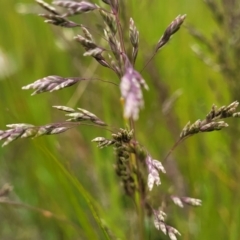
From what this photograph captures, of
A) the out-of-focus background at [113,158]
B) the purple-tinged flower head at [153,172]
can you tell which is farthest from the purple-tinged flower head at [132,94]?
the out-of-focus background at [113,158]

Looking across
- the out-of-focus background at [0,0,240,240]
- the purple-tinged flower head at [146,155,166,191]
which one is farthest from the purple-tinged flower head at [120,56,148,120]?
the out-of-focus background at [0,0,240,240]

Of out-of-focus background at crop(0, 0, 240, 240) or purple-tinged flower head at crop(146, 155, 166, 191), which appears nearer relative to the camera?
purple-tinged flower head at crop(146, 155, 166, 191)

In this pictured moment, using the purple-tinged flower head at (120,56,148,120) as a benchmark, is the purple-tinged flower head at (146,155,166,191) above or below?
below

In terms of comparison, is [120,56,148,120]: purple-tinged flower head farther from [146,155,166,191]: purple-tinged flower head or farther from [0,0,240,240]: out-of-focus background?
[0,0,240,240]: out-of-focus background

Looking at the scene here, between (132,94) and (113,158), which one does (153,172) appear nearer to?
(132,94)

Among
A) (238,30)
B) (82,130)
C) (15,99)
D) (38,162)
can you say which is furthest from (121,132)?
(82,130)

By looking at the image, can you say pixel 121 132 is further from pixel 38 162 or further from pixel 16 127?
pixel 38 162

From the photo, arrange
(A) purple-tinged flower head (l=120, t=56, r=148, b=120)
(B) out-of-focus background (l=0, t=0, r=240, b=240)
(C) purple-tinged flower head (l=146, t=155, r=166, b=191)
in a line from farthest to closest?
(B) out-of-focus background (l=0, t=0, r=240, b=240) → (C) purple-tinged flower head (l=146, t=155, r=166, b=191) → (A) purple-tinged flower head (l=120, t=56, r=148, b=120)

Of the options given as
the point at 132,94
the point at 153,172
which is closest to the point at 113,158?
the point at 153,172
